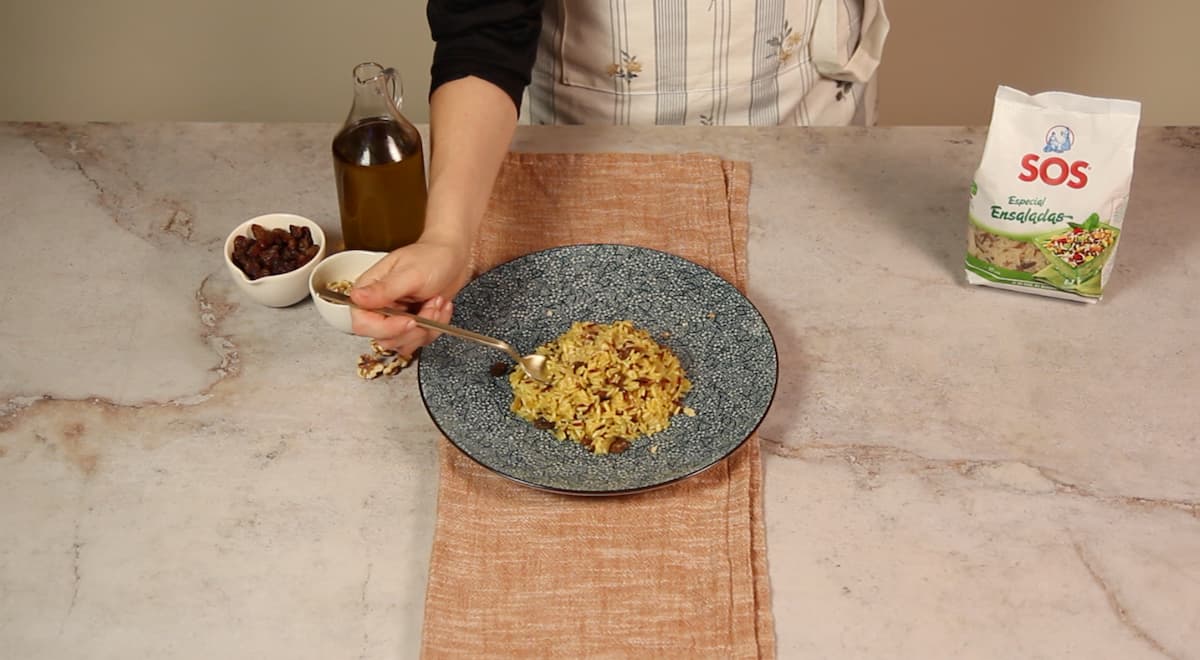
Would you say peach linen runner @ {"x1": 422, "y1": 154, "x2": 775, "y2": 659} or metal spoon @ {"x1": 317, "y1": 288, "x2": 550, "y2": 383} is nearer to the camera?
peach linen runner @ {"x1": 422, "y1": 154, "x2": 775, "y2": 659}

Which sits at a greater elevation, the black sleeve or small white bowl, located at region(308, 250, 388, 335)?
the black sleeve

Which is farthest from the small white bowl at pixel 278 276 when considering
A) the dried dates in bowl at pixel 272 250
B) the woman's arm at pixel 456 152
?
the woman's arm at pixel 456 152

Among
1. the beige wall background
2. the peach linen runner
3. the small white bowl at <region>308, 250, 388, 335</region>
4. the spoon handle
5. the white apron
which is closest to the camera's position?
the peach linen runner

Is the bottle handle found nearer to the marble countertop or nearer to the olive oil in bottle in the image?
the olive oil in bottle

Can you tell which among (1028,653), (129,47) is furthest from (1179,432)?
(129,47)

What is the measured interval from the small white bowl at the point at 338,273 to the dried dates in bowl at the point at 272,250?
30 mm

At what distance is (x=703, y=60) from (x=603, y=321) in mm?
438

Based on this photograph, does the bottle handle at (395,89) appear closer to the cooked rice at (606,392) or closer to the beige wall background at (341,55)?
the cooked rice at (606,392)

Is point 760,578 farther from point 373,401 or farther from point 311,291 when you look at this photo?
point 311,291

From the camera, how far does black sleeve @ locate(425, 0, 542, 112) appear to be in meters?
1.26

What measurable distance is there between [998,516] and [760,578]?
224mm

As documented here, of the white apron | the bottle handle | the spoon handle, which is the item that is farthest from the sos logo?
the bottle handle

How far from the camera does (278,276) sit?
1.17m

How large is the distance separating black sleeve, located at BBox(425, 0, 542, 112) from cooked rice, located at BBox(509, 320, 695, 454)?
0.35 m
